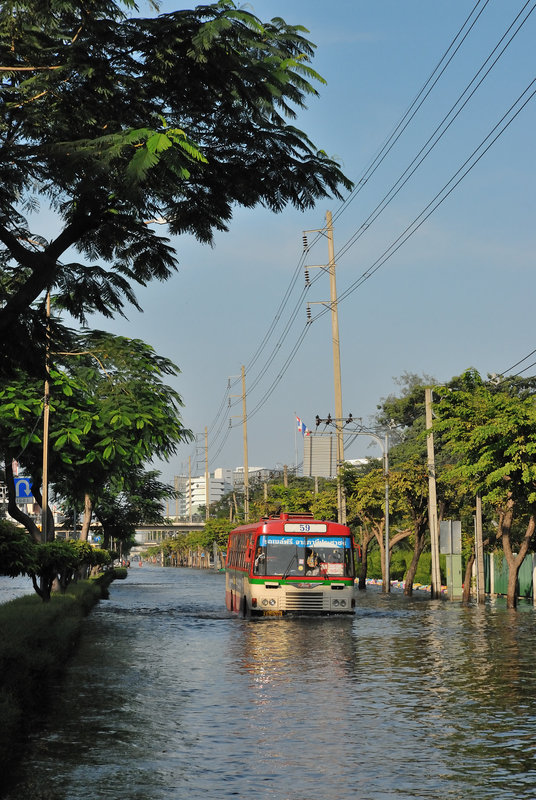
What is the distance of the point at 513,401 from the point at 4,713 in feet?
91.7

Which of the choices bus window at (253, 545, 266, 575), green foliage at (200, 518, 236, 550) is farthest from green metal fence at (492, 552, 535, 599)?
green foliage at (200, 518, 236, 550)

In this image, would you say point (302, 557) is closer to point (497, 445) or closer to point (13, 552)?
point (497, 445)

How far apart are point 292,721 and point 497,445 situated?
22551mm

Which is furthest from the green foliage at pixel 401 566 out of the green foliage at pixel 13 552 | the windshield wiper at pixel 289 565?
the green foliage at pixel 13 552

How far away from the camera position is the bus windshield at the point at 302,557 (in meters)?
32.0

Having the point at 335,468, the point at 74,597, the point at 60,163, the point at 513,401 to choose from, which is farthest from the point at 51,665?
the point at 335,468

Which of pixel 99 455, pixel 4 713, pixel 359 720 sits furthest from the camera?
pixel 99 455

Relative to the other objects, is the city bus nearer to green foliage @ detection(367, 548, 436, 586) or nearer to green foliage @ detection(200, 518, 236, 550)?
green foliage @ detection(367, 548, 436, 586)

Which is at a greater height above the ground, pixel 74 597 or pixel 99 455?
pixel 99 455

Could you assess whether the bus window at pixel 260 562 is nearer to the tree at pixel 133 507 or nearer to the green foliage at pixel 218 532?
the tree at pixel 133 507

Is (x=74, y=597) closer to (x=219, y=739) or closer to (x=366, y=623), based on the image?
(x=366, y=623)

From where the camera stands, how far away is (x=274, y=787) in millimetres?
9281

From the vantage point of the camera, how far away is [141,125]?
31.9 feet

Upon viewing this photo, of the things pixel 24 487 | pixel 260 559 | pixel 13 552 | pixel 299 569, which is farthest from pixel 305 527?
pixel 13 552
